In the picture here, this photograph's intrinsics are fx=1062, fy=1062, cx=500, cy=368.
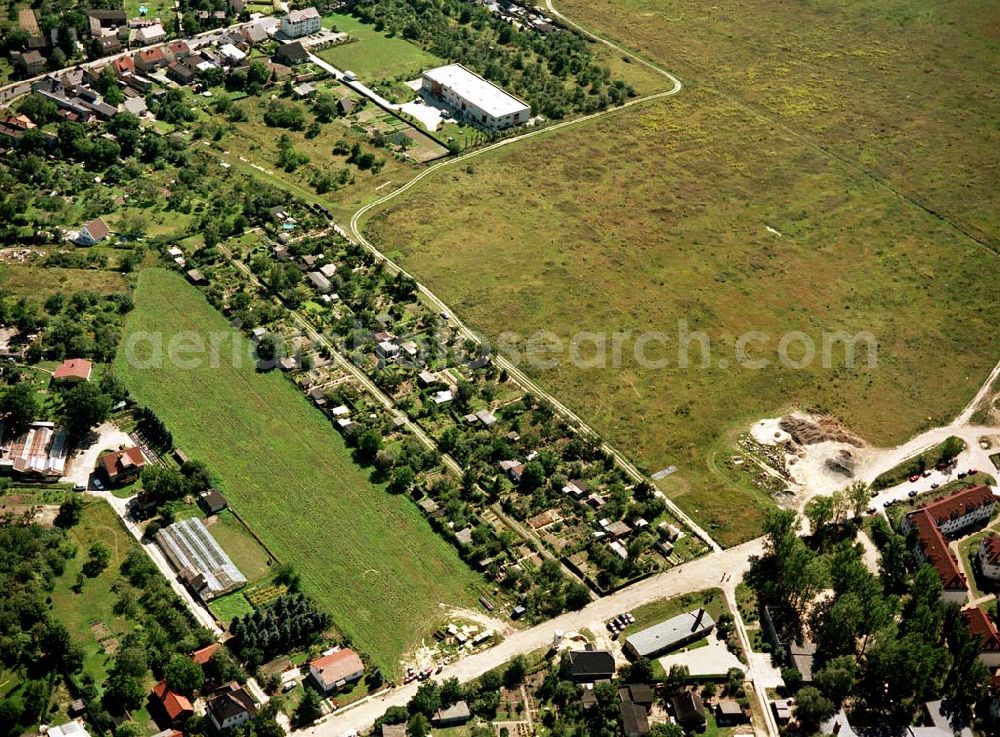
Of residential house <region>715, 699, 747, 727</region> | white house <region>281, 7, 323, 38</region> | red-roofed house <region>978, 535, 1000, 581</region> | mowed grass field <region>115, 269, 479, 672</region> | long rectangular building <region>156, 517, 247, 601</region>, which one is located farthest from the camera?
white house <region>281, 7, 323, 38</region>

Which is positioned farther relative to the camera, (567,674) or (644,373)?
(644,373)

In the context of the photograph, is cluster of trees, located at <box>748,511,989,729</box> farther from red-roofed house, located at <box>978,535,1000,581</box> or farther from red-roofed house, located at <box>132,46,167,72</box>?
red-roofed house, located at <box>132,46,167,72</box>

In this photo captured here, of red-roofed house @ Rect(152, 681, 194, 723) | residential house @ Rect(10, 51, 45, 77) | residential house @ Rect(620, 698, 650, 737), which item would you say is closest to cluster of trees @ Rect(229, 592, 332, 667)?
red-roofed house @ Rect(152, 681, 194, 723)

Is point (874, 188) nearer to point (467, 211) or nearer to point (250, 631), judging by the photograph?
point (467, 211)

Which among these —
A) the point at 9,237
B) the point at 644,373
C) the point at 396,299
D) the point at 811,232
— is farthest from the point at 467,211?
the point at 9,237

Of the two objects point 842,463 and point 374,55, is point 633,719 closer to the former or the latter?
point 842,463

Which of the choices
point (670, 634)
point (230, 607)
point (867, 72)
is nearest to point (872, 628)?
point (670, 634)

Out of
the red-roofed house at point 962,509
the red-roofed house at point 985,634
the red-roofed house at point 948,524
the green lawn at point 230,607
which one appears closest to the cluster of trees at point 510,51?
the red-roofed house at point 962,509
